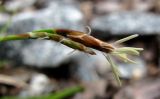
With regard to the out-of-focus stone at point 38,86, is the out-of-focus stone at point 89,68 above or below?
below

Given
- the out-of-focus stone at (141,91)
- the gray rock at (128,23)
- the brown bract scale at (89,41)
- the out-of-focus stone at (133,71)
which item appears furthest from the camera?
the gray rock at (128,23)

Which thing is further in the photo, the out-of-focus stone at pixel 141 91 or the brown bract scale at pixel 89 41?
the out-of-focus stone at pixel 141 91

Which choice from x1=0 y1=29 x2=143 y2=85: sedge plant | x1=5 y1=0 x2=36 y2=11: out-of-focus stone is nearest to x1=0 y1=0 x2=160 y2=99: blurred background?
x1=5 y1=0 x2=36 y2=11: out-of-focus stone

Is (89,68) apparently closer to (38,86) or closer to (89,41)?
(38,86)

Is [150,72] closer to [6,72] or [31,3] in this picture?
[6,72]

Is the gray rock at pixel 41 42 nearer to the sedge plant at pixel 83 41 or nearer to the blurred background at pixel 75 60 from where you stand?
the blurred background at pixel 75 60

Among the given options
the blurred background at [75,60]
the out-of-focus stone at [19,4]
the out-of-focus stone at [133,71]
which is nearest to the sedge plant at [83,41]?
the blurred background at [75,60]

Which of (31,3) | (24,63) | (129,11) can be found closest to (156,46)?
(129,11)

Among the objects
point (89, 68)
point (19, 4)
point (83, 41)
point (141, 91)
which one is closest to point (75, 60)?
point (89, 68)
